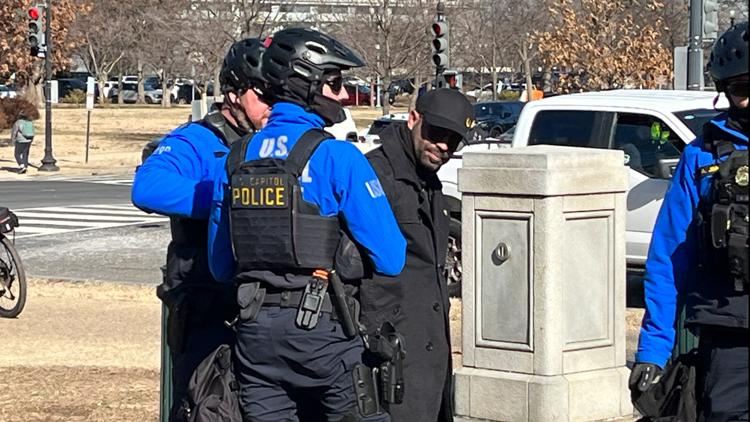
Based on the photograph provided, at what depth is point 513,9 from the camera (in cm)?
5559

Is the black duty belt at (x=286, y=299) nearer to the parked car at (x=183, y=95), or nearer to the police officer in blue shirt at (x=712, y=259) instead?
the police officer in blue shirt at (x=712, y=259)

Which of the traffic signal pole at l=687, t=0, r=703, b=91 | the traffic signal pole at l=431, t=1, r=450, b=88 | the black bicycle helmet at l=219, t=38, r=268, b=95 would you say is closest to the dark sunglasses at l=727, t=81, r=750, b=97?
the black bicycle helmet at l=219, t=38, r=268, b=95

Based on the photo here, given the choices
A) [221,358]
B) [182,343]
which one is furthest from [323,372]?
[182,343]

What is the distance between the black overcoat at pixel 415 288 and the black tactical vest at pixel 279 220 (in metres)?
0.75

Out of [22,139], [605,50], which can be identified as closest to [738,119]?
[605,50]

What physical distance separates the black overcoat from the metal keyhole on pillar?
1901mm

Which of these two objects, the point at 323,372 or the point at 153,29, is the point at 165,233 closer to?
the point at 323,372

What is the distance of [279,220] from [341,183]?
0.23 m

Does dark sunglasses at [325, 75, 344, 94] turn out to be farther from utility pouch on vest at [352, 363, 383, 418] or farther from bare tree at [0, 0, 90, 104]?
bare tree at [0, 0, 90, 104]

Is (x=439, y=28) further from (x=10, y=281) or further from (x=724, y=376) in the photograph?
(x=724, y=376)

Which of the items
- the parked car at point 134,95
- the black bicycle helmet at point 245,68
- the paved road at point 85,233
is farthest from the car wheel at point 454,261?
the parked car at point 134,95

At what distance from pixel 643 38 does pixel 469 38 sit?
90.2 feet

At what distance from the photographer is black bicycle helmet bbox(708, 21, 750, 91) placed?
12.6 ft

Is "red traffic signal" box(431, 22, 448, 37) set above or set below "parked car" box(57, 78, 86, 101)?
below
